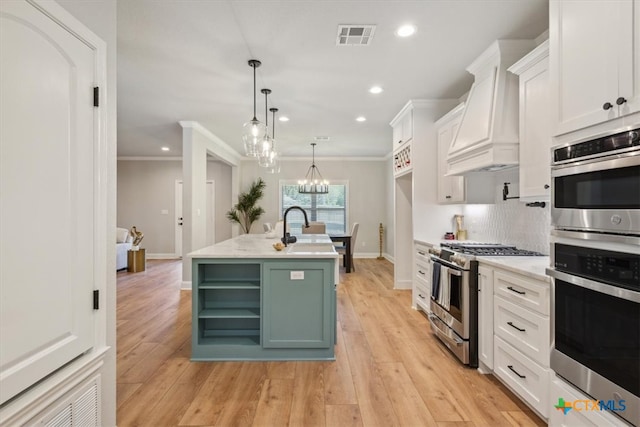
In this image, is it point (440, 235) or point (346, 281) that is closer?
point (440, 235)

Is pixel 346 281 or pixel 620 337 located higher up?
pixel 620 337

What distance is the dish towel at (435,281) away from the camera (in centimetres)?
321

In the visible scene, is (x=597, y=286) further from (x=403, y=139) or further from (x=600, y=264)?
(x=403, y=139)

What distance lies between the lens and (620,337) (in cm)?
140

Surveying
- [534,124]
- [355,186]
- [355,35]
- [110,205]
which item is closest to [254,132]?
[355,35]

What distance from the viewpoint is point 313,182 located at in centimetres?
865

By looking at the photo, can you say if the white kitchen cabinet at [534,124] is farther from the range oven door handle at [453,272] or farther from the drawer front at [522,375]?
the drawer front at [522,375]

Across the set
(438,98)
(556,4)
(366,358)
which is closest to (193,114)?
(438,98)

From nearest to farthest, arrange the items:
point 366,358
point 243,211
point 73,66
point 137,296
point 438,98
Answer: point 73,66 → point 366,358 → point 438,98 → point 137,296 → point 243,211

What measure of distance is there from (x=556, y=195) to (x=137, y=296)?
520 centimetres

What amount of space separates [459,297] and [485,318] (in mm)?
277

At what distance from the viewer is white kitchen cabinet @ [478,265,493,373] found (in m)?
2.49

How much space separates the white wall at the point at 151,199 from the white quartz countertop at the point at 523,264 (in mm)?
8041

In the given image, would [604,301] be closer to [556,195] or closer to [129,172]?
[556,195]
